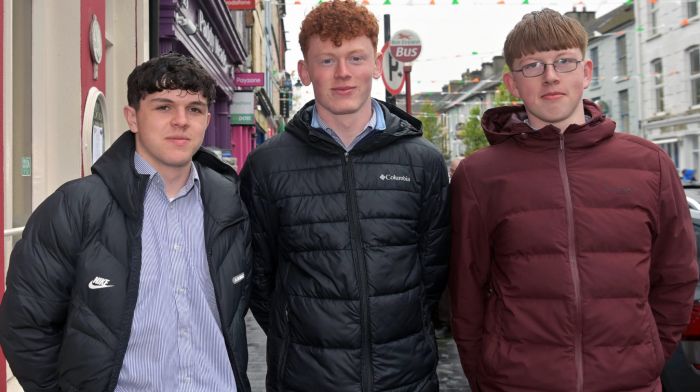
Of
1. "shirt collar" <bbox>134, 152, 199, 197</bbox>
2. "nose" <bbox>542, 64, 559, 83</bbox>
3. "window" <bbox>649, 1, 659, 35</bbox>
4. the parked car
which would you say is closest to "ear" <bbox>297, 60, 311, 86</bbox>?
"shirt collar" <bbox>134, 152, 199, 197</bbox>

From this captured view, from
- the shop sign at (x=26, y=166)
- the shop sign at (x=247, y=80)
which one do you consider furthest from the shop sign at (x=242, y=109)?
the shop sign at (x=26, y=166)

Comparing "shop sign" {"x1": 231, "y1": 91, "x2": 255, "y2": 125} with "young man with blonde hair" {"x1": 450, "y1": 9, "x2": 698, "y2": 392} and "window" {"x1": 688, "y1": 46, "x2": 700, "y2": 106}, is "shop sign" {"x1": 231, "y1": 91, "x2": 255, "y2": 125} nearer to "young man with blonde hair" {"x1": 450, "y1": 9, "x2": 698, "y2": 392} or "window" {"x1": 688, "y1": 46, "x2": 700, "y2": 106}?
"young man with blonde hair" {"x1": 450, "y1": 9, "x2": 698, "y2": 392}

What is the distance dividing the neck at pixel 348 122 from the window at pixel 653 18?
1186 inches

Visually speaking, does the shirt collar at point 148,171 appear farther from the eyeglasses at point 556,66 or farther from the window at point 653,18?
the window at point 653,18

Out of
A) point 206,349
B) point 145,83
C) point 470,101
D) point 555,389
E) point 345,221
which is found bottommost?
point 555,389

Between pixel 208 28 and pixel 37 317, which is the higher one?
pixel 208 28

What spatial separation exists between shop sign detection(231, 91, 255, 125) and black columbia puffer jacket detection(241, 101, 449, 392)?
15954 mm

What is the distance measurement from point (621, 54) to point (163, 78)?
115 feet

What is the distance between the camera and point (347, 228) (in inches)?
102

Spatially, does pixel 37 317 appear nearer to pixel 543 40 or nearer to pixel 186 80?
pixel 186 80

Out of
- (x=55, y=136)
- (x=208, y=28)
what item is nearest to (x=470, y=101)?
(x=208, y=28)

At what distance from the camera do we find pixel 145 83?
237 centimetres

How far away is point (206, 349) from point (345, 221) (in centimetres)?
73

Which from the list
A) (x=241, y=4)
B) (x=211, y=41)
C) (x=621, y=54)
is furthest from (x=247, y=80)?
(x=621, y=54)
